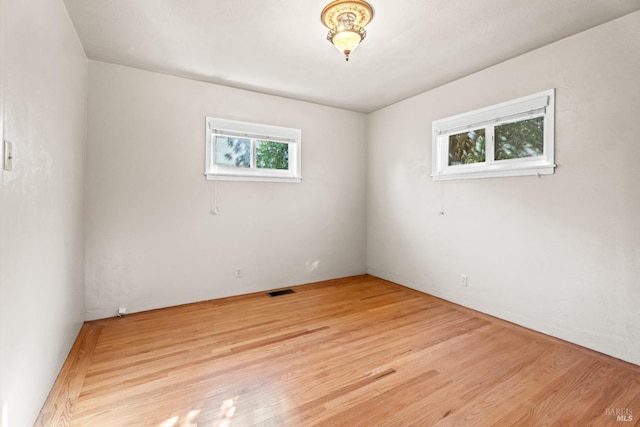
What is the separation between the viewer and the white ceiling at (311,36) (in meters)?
2.09

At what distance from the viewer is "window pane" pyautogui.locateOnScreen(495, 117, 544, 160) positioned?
2.73m

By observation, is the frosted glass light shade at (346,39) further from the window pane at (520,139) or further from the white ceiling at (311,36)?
the window pane at (520,139)

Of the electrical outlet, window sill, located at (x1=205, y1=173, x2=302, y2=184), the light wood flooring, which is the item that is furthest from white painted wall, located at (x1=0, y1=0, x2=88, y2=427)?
window sill, located at (x1=205, y1=173, x2=302, y2=184)

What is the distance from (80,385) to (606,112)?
4.25 meters

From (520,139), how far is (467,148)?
56 centimetres

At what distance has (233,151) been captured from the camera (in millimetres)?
3656

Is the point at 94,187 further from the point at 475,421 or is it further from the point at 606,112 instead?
the point at 606,112

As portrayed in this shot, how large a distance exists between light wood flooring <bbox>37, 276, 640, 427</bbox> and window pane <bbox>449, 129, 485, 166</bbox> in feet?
5.67

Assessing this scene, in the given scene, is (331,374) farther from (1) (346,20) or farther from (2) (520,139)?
(2) (520,139)

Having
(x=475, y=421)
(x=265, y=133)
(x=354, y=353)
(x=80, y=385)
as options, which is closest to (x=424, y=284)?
(x=354, y=353)

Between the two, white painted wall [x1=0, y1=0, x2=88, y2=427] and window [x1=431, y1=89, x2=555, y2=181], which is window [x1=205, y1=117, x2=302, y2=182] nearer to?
white painted wall [x1=0, y1=0, x2=88, y2=427]

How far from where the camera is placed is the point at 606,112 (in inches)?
90.2

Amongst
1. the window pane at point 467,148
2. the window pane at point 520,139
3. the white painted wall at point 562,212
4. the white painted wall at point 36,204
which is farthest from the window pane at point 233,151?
the window pane at point 520,139

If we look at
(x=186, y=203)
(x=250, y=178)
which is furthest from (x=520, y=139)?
(x=186, y=203)
